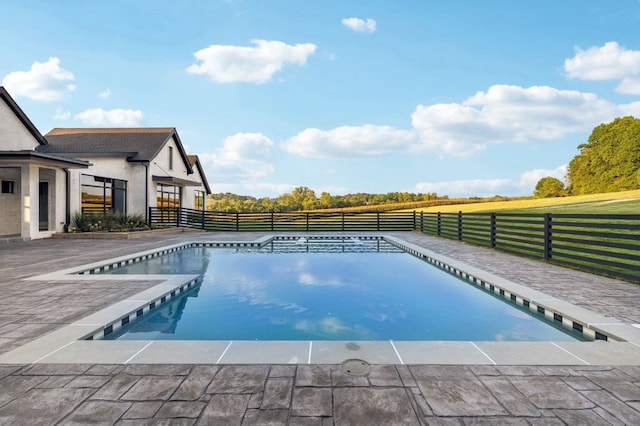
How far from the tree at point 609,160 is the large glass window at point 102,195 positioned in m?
39.8

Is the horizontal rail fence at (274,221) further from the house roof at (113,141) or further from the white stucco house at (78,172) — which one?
the house roof at (113,141)

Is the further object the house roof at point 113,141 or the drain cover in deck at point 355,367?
the house roof at point 113,141

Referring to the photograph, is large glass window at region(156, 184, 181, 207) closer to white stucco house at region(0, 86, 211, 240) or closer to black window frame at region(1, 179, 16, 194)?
white stucco house at region(0, 86, 211, 240)

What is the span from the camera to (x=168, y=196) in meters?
20.2

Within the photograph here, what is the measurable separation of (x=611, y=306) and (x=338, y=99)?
16.3 metres

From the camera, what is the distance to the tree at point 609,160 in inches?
1158

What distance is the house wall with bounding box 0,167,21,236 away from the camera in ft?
44.1

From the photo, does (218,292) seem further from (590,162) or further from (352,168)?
(590,162)

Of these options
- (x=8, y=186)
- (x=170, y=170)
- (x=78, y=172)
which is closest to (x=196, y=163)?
(x=170, y=170)

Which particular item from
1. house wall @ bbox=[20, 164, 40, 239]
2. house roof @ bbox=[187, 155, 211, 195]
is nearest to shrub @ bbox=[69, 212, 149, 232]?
house wall @ bbox=[20, 164, 40, 239]

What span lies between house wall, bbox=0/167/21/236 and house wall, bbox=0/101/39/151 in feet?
3.43

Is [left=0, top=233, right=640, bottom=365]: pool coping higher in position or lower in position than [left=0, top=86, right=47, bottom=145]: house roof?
lower

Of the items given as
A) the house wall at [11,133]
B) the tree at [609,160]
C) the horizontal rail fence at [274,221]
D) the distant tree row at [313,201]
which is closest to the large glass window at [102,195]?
the horizontal rail fence at [274,221]

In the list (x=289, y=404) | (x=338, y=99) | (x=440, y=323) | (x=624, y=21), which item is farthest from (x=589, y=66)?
(x=289, y=404)
